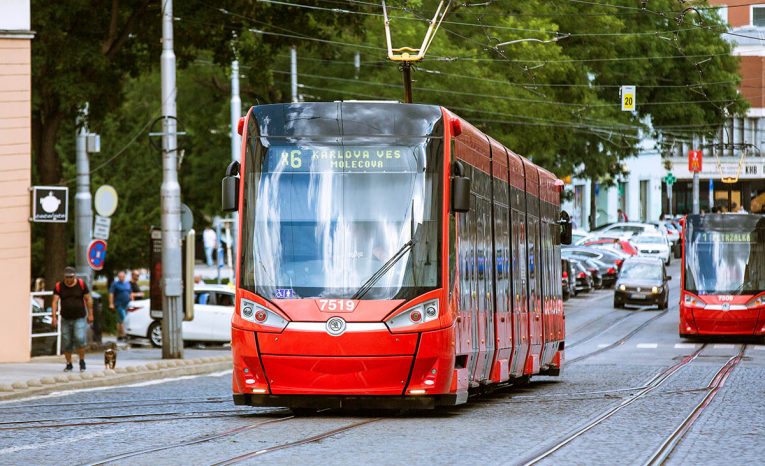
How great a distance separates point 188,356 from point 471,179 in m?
17.6

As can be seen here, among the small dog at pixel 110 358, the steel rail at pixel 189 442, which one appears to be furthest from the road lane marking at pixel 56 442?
the small dog at pixel 110 358

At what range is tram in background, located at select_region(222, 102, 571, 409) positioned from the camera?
51.7 feet

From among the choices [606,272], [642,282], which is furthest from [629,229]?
[642,282]

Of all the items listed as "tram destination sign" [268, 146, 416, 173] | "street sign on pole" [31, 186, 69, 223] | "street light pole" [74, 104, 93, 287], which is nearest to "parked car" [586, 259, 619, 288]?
"street light pole" [74, 104, 93, 287]

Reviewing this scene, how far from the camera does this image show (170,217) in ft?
101

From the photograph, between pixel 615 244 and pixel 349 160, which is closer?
pixel 349 160

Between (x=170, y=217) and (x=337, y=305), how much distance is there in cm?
1539

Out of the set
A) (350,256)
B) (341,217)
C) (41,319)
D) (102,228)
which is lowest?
(41,319)

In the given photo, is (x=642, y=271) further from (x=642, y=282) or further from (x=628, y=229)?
(x=628, y=229)

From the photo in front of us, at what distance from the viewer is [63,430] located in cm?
1530

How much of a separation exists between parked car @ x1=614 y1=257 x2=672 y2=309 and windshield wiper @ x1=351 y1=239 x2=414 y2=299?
1490 inches

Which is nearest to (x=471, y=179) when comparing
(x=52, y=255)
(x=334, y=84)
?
(x=52, y=255)

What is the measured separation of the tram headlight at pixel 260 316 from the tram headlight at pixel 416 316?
102 centimetres

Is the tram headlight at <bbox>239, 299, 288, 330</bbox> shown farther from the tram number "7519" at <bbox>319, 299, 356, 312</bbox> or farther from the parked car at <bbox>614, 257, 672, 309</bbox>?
the parked car at <bbox>614, 257, 672, 309</bbox>
